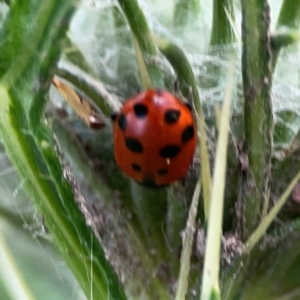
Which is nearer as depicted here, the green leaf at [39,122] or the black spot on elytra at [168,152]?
the green leaf at [39,122]

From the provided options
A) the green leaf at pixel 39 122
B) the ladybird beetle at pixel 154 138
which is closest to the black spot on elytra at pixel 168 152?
the ladybird beetle at pixel 154 138

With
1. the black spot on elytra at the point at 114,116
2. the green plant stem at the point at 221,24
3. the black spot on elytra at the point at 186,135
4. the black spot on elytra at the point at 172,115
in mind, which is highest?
the green plant stem at the point at 221,24

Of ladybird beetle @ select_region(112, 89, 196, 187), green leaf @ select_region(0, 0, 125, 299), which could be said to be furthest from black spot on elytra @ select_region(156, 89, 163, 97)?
green leaf @ select_region(0, 0, 125, 299)

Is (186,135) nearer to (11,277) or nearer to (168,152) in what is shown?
(168,152)

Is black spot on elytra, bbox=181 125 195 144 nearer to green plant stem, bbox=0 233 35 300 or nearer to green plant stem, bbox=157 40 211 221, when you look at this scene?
green plant stem, bbox=157 40 211 221

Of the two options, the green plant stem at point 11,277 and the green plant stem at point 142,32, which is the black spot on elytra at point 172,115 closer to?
the green plant stem at point 142,32

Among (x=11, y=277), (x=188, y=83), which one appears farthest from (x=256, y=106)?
(x=11, y=277)

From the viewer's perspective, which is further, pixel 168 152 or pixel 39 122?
pixel 168 152
